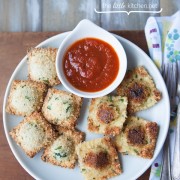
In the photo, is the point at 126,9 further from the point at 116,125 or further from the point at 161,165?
the point at 161,165

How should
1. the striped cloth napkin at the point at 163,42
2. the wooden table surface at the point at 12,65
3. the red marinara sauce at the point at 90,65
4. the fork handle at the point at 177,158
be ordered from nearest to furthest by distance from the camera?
the red marinara sauce at the point at 90,65 < the fork handle at the point at 177,158 < the striped cloth napkin at the point at 163,42 < the wooden table surface at the point at 12,65

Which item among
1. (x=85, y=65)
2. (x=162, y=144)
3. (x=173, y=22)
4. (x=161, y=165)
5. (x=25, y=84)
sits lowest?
(x=161, y=165)

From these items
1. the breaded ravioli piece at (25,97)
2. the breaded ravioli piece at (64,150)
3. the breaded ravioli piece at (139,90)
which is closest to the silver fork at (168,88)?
the breaded ravioli piece at (139,90)

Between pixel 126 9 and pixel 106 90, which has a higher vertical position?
pixel 126 9

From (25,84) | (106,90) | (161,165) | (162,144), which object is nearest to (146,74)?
(106,90)

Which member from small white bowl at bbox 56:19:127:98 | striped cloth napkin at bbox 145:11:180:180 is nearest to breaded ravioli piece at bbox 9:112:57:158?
small white bowl at bbox 56:19:127:98

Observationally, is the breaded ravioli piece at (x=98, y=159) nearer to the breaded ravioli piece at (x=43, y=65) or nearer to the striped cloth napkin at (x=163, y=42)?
the striped cloth napkin at (x=163, y=42)
